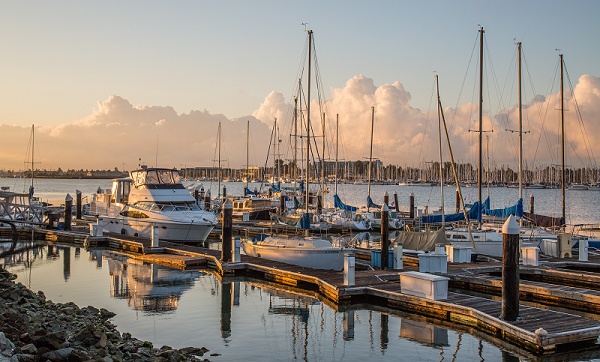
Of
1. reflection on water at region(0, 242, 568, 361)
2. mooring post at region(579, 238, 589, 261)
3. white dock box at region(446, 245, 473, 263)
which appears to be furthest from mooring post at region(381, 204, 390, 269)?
mooring post at region(579, 238, 589, 261)

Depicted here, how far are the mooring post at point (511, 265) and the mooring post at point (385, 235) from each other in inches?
320

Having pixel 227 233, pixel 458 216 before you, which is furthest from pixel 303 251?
pixel 458 216

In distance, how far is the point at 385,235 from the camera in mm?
22938

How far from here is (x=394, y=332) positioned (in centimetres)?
1641

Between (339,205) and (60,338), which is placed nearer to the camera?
(60,338)

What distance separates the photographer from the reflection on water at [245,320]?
14.8 meters

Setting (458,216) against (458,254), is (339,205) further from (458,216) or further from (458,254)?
(458,254)

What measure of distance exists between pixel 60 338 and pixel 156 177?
26026mm

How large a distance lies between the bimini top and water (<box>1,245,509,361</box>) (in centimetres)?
1084

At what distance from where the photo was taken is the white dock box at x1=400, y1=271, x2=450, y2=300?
57.7 feet

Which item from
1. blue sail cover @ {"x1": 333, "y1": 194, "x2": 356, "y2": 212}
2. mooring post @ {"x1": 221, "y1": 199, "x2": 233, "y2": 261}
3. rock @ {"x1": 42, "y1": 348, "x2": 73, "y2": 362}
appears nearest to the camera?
rock @ {"x1": 42, "y1": 348, "x2": 73, "y2": 362}

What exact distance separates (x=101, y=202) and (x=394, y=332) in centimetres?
2982

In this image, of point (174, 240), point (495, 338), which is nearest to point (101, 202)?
point (174, 240)

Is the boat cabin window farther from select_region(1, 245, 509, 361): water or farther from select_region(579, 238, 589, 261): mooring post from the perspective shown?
select_region(579, 238, 589, 261): mooring post
